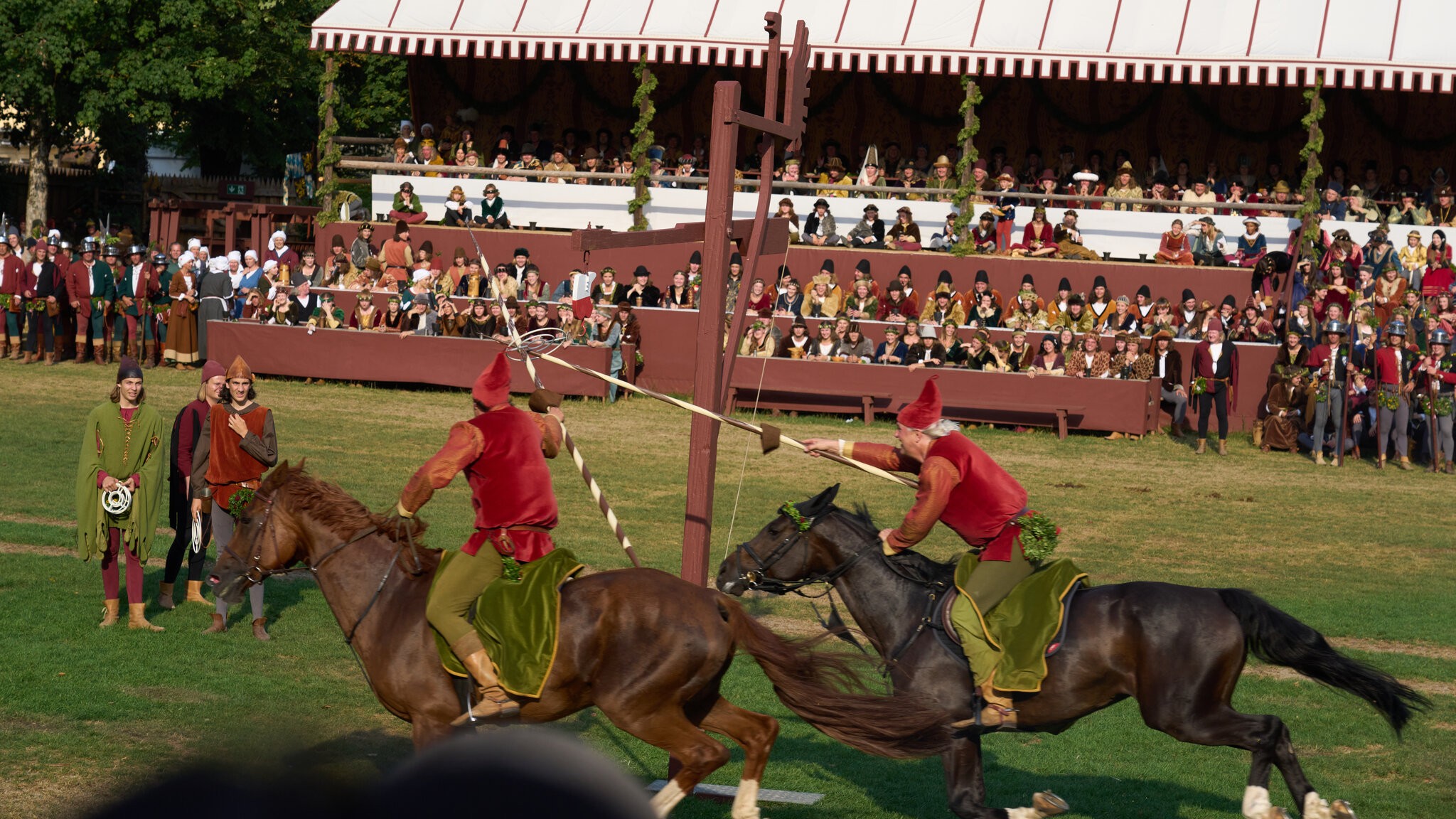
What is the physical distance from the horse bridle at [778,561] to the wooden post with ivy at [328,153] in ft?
78.0

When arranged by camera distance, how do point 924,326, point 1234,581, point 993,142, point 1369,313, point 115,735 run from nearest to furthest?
point 115,735 → point 1234,581 → point 1369,313 → point 924,326 → point 993,142

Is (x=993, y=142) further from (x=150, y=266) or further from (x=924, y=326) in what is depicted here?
(x=150, y=266)

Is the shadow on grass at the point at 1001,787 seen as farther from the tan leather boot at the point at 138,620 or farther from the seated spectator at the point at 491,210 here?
the seated spectator at the point at 491,210

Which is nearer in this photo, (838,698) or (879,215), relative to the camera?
(838,698)

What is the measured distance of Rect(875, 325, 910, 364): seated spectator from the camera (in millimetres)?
24844

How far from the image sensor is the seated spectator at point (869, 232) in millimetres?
28766

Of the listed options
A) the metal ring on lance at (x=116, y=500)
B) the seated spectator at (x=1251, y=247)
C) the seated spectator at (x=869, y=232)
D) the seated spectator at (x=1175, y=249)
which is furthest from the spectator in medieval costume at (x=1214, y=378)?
the metal ring on lance at (x=116, y=500)

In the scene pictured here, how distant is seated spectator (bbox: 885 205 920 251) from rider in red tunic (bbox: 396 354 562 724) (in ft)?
68.9

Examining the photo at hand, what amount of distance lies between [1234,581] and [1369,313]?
10.6 metres

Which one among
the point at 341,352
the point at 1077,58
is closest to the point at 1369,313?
the point at 1077,58

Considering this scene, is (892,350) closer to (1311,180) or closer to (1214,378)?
(1214,378)

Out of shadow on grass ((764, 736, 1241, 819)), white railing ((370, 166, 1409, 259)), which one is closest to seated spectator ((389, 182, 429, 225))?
white railing ((370, 166, 1409, 259))

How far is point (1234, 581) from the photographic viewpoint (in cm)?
1491

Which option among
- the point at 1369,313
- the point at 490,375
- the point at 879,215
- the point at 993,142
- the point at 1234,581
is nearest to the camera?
the point at 490,375
